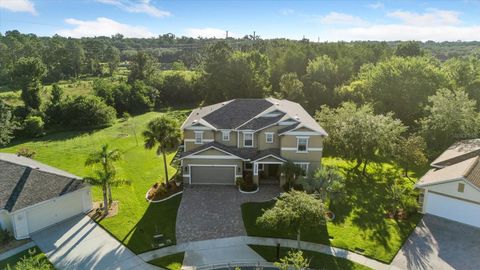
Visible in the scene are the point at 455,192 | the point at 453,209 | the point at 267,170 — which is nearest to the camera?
the point at 455,192

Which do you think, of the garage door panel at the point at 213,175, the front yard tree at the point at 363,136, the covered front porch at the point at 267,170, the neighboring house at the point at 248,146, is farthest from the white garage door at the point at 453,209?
the garage door panel at the point at 213,175

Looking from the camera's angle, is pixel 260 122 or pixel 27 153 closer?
pixel 260 122

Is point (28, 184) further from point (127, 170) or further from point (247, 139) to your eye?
point (247, 139)

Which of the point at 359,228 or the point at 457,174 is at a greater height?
the point at 457,174

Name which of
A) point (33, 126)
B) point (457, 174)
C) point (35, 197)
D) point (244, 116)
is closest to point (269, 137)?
point (244, 116)

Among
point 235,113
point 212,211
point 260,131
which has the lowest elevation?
point 212,211

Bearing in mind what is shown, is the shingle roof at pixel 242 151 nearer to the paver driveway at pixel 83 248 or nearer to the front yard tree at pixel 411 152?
the paver driveway at pixel 83 248

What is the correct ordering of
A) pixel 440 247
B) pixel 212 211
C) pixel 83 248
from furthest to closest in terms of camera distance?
pixel 212 211 → pixel 440 247 → pixel 83 248
